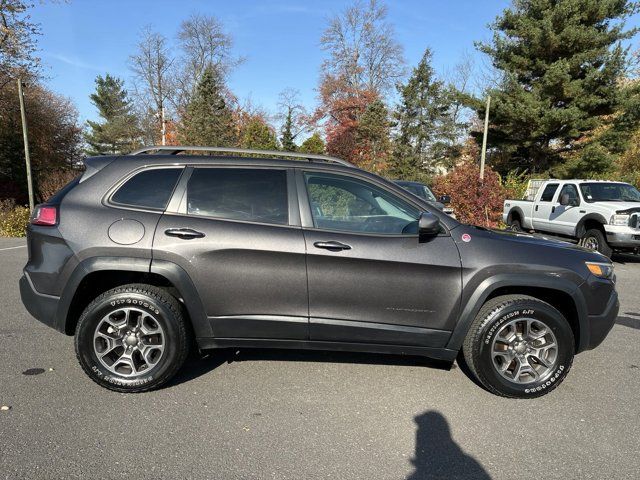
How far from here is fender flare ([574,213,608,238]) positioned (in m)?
9.57

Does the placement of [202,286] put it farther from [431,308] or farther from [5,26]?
[5,26]

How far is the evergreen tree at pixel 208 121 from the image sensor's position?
96.0 ft

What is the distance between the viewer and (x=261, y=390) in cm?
344

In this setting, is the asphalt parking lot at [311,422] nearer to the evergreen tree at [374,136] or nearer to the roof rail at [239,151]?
the roof rail at [239,151]

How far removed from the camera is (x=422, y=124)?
102 ft

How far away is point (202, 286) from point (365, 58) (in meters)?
37.3

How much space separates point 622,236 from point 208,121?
26.2 m

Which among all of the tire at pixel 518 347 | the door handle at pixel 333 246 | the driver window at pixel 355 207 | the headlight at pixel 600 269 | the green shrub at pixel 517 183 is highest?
the green shrub at pixel 517 183

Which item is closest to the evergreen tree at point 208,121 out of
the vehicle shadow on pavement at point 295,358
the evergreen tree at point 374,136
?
the evergreen tree at point 374,136

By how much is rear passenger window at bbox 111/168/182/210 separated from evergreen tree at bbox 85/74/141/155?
4447 centimetres

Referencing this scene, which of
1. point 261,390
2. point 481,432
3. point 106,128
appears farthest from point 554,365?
point 106,128

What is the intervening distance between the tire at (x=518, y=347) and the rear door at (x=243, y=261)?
4.42ft

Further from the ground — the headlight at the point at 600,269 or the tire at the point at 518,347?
the headlight at the point at 600,269

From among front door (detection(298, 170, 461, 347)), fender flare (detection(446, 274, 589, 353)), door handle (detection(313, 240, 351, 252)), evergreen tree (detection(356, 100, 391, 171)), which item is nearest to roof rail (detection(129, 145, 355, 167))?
front door (detection(298, 170, 461, 347))
